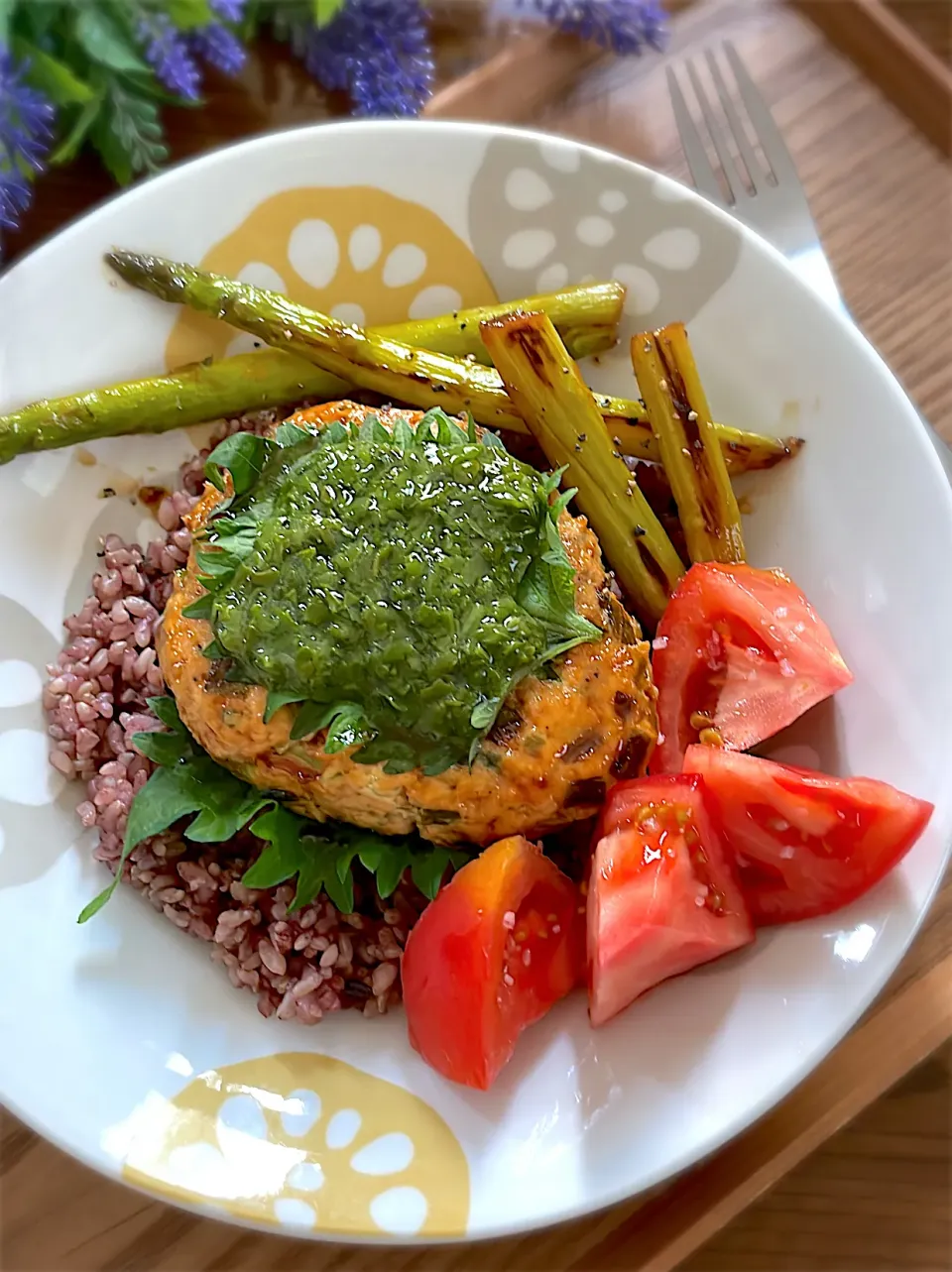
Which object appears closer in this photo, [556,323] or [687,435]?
[687,435]

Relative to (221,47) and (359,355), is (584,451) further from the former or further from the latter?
(221,47)

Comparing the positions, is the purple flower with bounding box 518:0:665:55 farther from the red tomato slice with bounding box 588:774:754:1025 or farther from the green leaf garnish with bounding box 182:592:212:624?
the red tomato slice with bounding box 588:774:754:1025

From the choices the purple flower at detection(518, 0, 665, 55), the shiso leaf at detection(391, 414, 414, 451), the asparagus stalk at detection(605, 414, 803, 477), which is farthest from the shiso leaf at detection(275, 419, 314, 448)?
the purple flower at detection(518, 0, 665, 55)

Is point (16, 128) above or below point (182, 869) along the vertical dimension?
above

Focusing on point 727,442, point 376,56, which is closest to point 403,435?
point 727,442

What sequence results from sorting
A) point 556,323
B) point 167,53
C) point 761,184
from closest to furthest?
point 556,323 → point 167,53 → point 761,184

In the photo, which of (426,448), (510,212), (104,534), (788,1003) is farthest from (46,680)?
(788,1003)

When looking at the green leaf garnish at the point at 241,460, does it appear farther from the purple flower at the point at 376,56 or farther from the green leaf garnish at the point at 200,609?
the purple flower at the point at 376,56

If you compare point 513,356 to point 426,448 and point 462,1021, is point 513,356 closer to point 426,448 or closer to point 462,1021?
point 426,448
